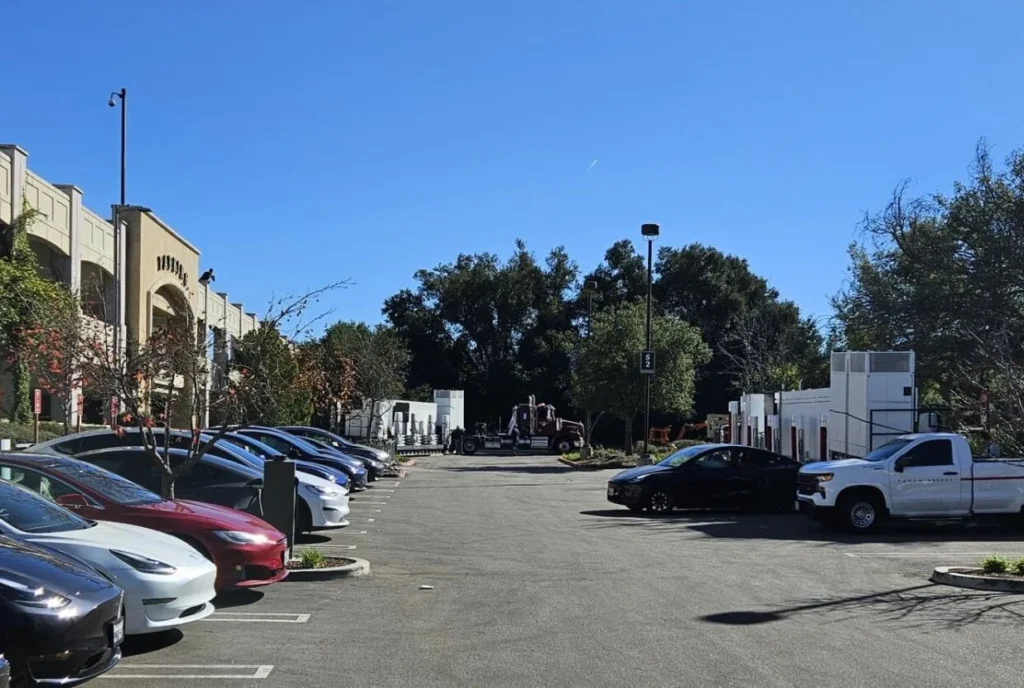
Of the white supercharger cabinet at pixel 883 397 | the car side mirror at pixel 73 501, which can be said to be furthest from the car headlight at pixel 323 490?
the white supercharger cabinet at pixel 883 397

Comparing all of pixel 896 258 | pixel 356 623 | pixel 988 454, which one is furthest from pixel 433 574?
pixel 896 258

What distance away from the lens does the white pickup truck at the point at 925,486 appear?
55.6 feet

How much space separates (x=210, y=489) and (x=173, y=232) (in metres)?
27.8

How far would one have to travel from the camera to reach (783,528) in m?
17.9

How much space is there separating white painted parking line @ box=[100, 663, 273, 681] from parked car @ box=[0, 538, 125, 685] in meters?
0.87

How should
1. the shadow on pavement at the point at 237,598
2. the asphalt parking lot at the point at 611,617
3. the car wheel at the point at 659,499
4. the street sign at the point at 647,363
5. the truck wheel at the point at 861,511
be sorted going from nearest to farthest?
the asphalt parking lot at the point at 611,617
the shadow on pavement at the point at 237,598
the truck wheel at the point at 861,511
the car wheel at the point at 659,499
the street sign at the point at 647,363

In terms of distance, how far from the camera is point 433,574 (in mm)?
12289

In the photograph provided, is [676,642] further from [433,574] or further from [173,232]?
[173,232]

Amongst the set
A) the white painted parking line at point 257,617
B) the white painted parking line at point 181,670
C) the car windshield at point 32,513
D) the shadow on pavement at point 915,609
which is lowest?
the shadow on pavement at point 915,609

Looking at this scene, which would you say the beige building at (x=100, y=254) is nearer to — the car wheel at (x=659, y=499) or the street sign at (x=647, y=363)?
the car wheel at (x=659, y=499)

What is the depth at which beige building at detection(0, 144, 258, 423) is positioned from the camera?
1067 inches

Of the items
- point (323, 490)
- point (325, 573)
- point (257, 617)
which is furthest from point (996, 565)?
point (323, 490)

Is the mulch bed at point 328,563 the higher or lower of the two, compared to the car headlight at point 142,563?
lower

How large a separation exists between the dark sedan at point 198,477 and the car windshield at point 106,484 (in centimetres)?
276
